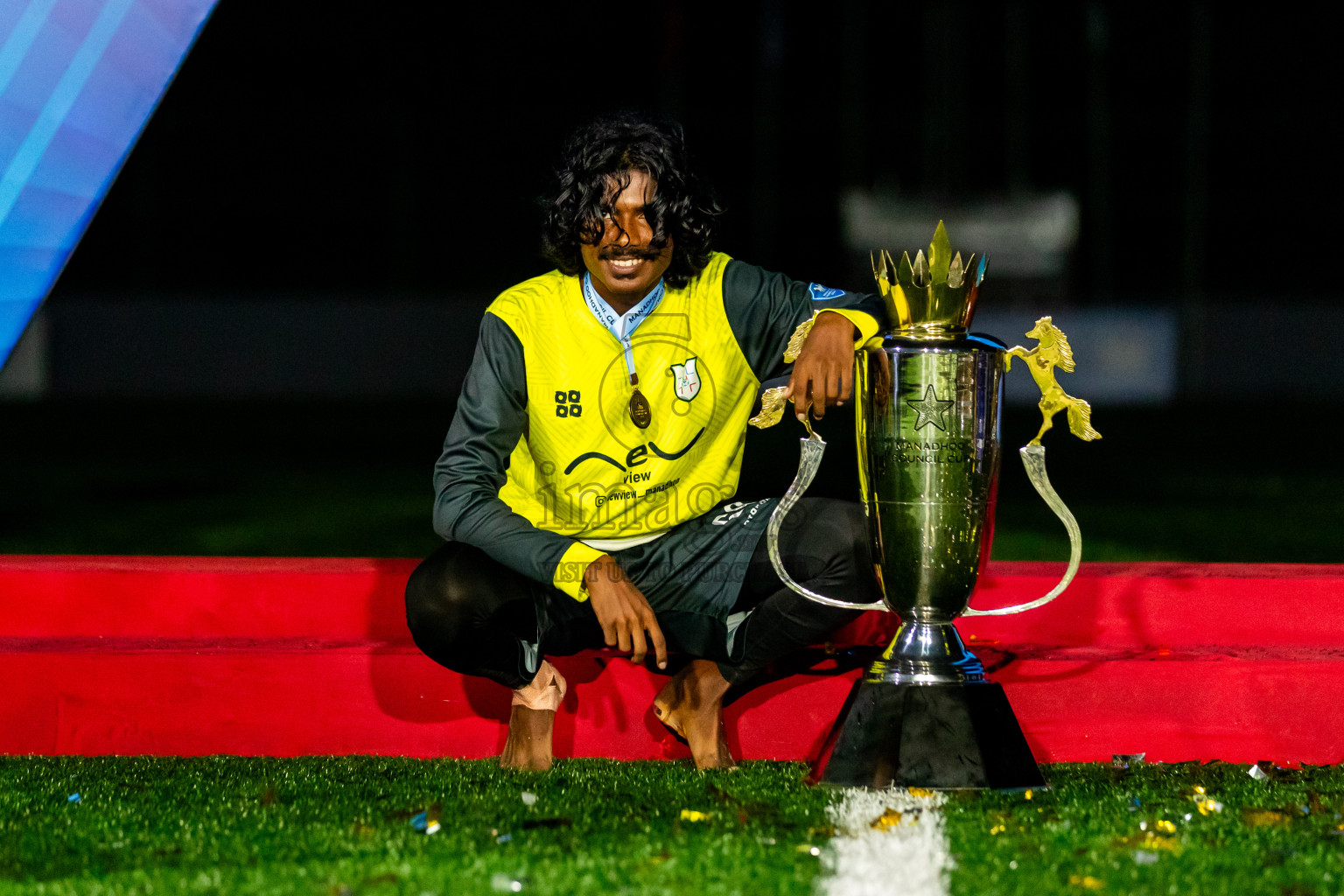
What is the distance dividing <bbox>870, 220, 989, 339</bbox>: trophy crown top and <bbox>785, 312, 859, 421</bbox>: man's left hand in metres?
0.09

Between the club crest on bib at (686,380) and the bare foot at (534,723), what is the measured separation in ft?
1.61

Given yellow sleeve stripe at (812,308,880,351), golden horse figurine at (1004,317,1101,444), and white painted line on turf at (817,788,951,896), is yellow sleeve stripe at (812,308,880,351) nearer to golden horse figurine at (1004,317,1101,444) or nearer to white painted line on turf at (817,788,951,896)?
golden horse figurine at (1004,317,1101,444)

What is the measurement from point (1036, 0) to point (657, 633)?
57.1 ft

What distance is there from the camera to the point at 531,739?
2.46m

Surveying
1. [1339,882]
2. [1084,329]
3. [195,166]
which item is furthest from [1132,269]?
[1339,882]

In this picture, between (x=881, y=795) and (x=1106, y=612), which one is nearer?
(x=881, y=795)

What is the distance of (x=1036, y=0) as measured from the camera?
1809 centimetres

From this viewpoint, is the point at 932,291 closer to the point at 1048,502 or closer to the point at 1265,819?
the point at 1048,502

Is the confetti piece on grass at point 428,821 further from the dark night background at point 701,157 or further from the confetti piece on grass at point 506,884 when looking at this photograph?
the dark night background at point 701,157

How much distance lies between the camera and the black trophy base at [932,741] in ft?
7.21

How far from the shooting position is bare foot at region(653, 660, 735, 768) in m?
2.45

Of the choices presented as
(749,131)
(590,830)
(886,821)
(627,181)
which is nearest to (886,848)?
(886,821)

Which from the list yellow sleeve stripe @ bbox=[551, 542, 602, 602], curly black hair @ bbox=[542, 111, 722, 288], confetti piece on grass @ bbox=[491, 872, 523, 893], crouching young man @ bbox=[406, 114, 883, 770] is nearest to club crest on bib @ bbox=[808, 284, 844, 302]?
crouching young man @ bbox=[406, 114, 883, 770]

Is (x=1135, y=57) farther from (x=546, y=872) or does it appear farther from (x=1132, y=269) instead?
(x=546, y=872)
